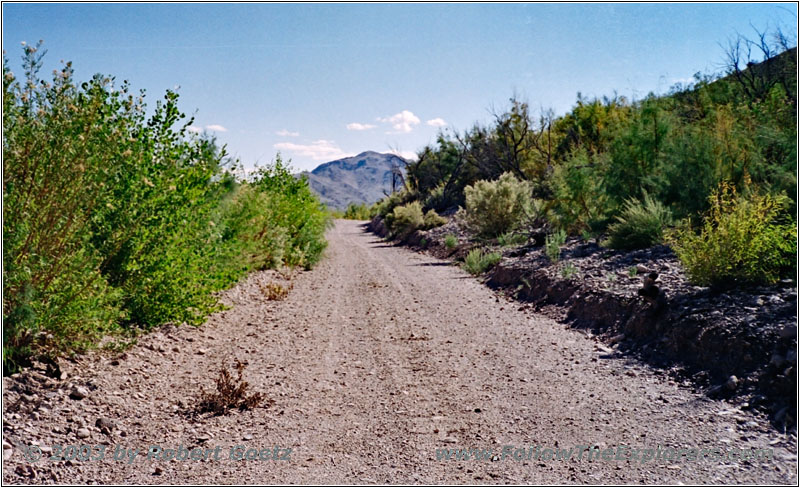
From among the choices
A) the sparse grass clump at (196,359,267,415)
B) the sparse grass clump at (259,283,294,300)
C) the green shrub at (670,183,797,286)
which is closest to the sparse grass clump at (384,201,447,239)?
the sparse grass clump at (259,283,294,300)

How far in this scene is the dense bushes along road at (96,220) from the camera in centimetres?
514

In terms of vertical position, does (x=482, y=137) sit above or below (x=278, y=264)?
above

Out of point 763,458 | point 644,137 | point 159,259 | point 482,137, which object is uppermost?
point 482,137

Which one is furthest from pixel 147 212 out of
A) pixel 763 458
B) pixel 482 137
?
pixel 482 137

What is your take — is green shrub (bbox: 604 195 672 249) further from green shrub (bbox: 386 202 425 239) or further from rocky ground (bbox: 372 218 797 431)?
green shrub (bbox: 386 202 425 239)

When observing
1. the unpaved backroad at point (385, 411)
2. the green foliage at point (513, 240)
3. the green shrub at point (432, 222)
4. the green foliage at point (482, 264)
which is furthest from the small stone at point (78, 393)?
the green shrub at point (432, 222)

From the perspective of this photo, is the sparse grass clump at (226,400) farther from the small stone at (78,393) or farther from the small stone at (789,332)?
the small stone at (789,332)

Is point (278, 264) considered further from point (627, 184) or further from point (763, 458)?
point (763, 458)

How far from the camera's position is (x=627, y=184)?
51.8ft

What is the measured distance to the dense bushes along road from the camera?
16.9 feet

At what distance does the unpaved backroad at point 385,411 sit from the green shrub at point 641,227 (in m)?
4.58

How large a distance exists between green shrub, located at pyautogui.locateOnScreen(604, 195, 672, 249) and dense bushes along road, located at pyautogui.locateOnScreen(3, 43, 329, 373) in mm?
7915

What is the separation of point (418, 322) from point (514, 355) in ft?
7.45

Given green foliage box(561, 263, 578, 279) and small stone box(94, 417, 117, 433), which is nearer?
small stone box(94, 417, 117, 433)
